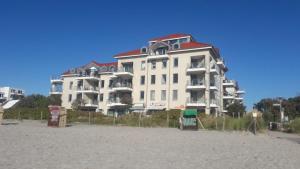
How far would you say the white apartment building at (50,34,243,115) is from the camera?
45375 millimetres

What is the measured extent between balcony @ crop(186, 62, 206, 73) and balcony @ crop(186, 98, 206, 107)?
4.48 m

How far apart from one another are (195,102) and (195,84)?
9.62ft

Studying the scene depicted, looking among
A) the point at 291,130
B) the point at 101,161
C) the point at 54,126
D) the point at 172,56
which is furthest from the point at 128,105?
the point at 101,161

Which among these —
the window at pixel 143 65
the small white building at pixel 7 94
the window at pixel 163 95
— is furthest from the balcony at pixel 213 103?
the small white building at pixel 7 94

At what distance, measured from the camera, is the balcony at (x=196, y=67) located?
4468cm

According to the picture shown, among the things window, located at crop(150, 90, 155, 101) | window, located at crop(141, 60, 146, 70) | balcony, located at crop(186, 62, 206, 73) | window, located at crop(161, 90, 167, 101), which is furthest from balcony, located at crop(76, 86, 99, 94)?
balcony, located at crop(186, 62, 206, 73)

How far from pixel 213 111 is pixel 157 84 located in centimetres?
1040

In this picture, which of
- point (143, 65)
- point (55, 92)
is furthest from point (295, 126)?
point (55, 92)

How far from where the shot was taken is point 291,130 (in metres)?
30.3

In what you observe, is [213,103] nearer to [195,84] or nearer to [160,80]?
[195,84]

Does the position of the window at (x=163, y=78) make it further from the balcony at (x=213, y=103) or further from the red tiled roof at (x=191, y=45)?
the balcony at (x=213, y=103)

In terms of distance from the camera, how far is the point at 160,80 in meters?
48.9

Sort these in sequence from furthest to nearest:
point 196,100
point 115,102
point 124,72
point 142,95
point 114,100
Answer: point 114,100, point 115,102, point 124,72, point 142,95, point 196,100

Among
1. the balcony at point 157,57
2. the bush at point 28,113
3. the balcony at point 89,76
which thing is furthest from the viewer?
the balcony at point 89,76
